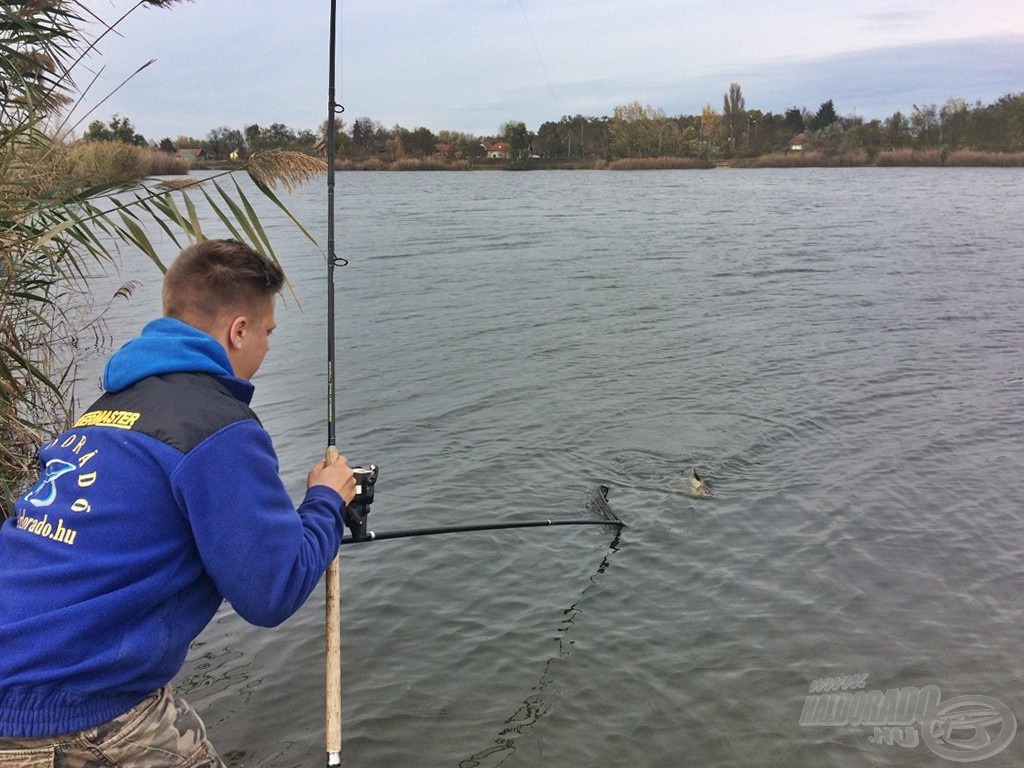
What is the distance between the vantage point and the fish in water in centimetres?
727

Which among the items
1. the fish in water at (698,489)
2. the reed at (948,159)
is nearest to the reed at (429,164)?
the reed at (948,159)

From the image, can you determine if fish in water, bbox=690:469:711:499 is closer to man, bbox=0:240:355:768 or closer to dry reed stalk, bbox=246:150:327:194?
dry reed stalk, bbox=246:150:327:194

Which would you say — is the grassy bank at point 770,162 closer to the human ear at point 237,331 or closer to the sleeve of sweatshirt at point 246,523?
the human ear at point 237,331

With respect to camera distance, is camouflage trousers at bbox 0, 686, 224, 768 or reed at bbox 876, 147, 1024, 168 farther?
reed at bbox 876, 147, 1024, 168

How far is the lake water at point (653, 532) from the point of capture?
14.2 feet

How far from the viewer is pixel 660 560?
6.12 metres

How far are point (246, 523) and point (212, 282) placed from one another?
69 cm

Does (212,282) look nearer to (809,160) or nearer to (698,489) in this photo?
(698,489)

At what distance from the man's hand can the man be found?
36cm

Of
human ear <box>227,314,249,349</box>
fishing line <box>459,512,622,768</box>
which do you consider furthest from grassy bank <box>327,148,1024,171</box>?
human ear <box>227,314,249,349</box>

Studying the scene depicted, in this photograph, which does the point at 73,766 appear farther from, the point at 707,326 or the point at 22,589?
the point at 707,326

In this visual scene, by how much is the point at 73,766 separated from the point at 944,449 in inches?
324


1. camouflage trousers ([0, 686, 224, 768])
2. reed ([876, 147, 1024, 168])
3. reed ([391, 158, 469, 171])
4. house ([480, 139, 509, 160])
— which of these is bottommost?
camouflage trousers ([0, 686, 224, 768])

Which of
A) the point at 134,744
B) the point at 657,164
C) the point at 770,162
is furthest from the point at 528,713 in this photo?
the point at 770,162
